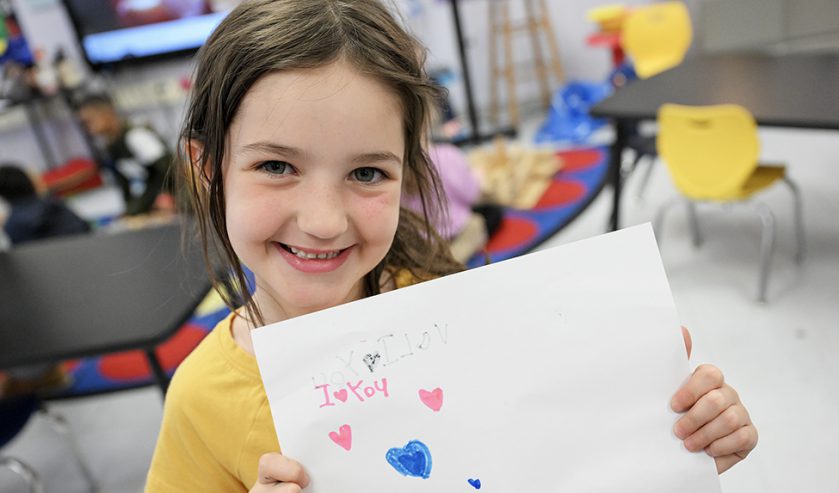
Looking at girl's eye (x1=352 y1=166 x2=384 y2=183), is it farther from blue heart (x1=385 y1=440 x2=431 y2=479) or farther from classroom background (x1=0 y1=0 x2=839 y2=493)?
classroom background (x1=0 y1=0 x2=839 y2=493)

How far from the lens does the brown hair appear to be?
2.11 feet

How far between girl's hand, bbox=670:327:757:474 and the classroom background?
2.02 feet

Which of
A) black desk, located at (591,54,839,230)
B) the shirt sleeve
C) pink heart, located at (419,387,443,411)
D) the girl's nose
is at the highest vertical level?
the girl's nose

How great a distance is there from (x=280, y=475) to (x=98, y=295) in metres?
1.15

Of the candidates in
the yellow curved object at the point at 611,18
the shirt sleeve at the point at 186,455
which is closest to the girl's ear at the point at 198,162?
the shirt sleeve at the point at 186,455

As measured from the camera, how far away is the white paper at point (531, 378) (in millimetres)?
621

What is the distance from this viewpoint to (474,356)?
0.63 meters

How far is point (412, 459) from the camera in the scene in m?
0.62

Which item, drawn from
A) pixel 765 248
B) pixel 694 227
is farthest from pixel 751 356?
pixel 694 227

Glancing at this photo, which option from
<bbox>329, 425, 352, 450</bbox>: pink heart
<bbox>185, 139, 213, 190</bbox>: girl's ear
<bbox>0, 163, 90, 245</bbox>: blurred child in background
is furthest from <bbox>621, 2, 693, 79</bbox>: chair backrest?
<bbox>329, 425, 352, 450</bbox>: pink heart

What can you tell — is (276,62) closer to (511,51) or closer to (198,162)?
(198,162)

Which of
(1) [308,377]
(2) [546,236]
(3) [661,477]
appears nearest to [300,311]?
(1) [308,377]

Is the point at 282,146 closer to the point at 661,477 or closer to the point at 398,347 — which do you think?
the point at 398,347

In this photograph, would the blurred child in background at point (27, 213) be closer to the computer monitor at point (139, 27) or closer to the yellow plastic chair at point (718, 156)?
the yellow plastic chair at point (718, 156)
